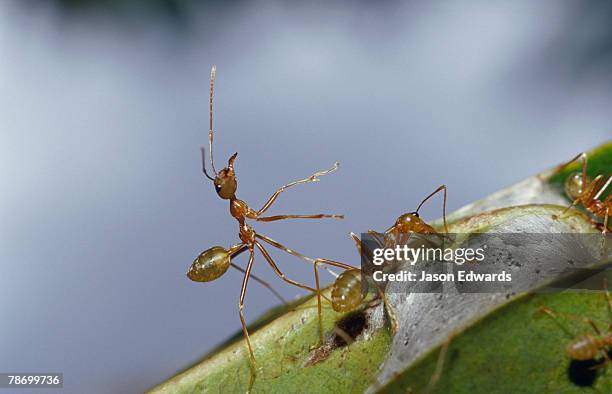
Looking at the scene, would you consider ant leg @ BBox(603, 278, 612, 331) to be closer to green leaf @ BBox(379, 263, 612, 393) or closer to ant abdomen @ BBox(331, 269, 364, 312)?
green leaf @ BBox(379, 263, 612, 393)

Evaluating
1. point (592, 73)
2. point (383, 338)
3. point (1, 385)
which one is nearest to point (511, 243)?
point (383, 338)

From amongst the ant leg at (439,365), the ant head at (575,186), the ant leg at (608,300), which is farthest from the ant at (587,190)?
the ant leg at (439,365)

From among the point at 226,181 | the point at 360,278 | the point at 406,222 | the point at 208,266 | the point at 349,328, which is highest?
the point at 226,181

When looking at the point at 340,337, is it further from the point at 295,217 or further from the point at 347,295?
the point at 295,217

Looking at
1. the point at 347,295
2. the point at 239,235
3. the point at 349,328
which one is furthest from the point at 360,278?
the point at 239,235

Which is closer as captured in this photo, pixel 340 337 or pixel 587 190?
pixel 340 337

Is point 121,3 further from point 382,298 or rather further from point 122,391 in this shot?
point 382,298

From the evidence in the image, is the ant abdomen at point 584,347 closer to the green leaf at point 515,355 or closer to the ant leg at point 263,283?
the green leaf at point 515,355
